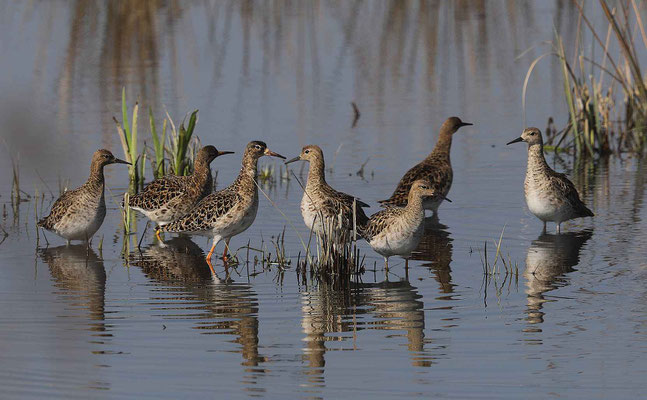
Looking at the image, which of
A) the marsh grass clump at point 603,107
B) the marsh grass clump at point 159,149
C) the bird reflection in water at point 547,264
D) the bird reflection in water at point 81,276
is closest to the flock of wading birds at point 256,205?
the bird reflection in water at point 81,276

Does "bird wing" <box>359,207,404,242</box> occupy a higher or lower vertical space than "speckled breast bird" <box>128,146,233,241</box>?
lower

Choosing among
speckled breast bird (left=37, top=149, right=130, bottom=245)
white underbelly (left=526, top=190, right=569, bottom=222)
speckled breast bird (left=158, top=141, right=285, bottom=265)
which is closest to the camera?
speckled breast bird (left=158, top=141, right=285, bottom=265)

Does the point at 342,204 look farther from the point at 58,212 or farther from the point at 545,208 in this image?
the point at 58,212

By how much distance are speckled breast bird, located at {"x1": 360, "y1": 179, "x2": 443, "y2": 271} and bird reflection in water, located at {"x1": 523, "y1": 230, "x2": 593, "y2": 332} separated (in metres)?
1.11

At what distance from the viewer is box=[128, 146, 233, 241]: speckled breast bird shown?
45.8ft

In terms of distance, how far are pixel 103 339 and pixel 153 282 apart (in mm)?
2184

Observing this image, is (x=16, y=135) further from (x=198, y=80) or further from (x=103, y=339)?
(x=198, y=80)

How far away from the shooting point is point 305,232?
13562 mm

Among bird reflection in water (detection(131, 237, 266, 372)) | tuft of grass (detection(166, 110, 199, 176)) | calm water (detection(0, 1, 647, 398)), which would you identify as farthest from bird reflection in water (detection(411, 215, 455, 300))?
tuft of grass (detection(166, 110, 199, 176))

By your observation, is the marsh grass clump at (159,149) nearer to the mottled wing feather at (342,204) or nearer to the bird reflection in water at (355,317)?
the mottled wing feather at (342,204)

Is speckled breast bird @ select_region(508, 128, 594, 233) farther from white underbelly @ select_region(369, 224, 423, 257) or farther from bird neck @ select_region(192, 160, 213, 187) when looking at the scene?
bird neck @ select_region(192, 160, 213, 187)

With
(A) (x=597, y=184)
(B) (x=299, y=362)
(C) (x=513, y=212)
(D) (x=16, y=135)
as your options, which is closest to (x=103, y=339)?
(B) (x=299, y=362)

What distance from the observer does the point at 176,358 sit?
28.7 feet

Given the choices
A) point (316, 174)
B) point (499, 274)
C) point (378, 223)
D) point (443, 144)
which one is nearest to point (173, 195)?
point (316, 174)
